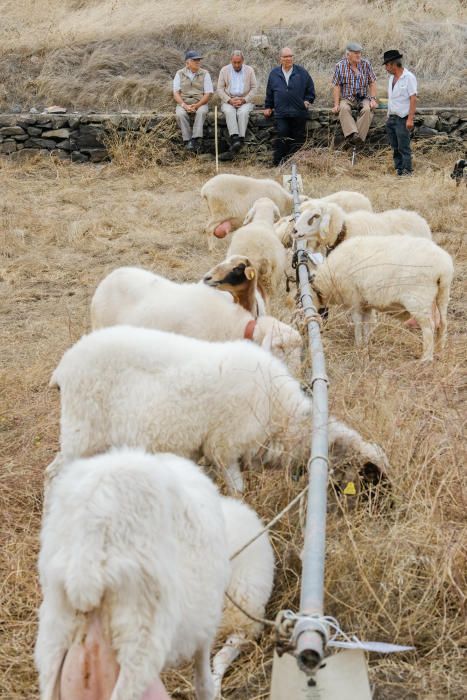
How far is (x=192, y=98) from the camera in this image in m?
13.9

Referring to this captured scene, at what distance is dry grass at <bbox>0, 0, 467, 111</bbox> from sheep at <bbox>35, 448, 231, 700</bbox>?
542 inches

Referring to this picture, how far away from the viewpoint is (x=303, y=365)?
4.69m

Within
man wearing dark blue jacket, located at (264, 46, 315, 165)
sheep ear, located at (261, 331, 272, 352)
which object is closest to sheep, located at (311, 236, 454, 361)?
sheep ear, located at (261, 331, 272, 352)

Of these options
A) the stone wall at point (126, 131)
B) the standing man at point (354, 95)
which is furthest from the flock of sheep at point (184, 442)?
the stone wall at point (126, 131)

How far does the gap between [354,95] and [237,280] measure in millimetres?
9339

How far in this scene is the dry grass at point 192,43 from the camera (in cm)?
1571

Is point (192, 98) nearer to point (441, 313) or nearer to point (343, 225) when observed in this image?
point (343, 225)

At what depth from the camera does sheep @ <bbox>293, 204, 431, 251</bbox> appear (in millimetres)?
7164

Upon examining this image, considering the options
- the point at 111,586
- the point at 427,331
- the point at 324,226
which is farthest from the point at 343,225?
the point at 111,586

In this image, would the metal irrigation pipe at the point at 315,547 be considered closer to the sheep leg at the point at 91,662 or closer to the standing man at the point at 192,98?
the sheep leg at the point at 91,662

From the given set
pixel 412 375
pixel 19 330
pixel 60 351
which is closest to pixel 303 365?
pixel 412 375

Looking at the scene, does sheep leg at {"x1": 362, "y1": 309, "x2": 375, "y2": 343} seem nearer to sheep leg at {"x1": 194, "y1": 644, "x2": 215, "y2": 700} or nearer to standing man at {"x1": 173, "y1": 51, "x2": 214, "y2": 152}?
sheep leg at {"x1": 194, "y1": 644, "x2": 215, "y2": 700}

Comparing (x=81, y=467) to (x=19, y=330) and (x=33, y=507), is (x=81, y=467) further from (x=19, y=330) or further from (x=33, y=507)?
(x=19, y=330)

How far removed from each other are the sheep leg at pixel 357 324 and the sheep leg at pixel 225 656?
10.1 ft
